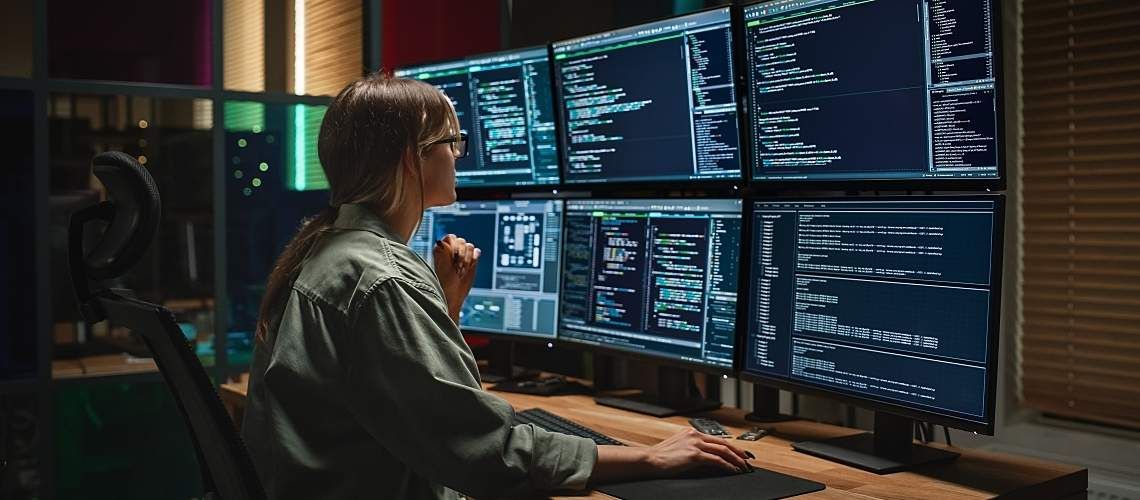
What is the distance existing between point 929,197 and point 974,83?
19 cm

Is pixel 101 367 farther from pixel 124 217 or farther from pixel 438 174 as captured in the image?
pixel 124 217

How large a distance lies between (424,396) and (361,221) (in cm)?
30

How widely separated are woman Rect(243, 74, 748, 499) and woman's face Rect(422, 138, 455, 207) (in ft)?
0.05

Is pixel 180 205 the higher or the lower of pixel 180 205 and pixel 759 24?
the lower

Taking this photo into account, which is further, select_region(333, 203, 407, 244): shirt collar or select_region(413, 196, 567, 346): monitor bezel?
select_region(413, 196, 567, 346): monitor bezel

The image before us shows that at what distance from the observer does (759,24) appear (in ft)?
6.05

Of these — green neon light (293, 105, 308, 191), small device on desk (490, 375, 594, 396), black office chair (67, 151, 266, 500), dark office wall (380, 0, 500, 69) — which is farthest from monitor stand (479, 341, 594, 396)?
black office chair (67, 151, 266, 500)

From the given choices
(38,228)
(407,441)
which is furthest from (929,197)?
(38,228)

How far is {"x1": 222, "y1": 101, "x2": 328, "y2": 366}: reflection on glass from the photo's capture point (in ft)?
9.29

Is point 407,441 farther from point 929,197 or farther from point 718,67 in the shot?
point 718,67

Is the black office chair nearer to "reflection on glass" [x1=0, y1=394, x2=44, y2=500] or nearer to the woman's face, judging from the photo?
the woman's face

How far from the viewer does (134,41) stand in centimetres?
332

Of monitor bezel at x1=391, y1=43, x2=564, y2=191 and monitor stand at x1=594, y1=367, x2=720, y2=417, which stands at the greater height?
monitor bezel at x1=391, y1=43, x2=564, y2=191

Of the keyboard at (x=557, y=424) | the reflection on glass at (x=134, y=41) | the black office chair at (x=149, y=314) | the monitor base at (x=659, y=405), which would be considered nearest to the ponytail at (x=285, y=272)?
the black office chair at (x=149, y=314)
